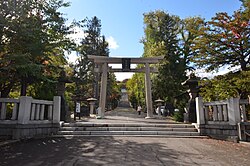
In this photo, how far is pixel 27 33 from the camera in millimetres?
5680

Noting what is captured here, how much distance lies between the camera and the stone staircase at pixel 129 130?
26.1ft

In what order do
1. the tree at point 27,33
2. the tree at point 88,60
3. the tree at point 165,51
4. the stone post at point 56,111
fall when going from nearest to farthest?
1. the tree at point 27,33
2. the stone post at point 56,111
3. the tree at point 165,51
4. the tree at point 88,60

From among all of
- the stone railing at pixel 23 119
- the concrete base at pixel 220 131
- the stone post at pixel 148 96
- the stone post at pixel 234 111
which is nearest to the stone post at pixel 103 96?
the stone post at pixel 148 96

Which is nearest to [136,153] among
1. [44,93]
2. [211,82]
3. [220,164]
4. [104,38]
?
[220,164]

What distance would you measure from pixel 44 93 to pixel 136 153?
289 inches

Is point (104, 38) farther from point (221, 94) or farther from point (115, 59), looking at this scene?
point (221, 94)

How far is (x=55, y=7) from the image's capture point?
7.16 m

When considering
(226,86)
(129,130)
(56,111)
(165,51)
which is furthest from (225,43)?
(165,51)

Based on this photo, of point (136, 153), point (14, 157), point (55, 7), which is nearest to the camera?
point (14, 157)

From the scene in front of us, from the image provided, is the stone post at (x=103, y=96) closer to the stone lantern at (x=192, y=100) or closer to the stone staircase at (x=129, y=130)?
the stone staircase at (x=129, y=130)

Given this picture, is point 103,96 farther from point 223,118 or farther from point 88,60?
point 88,60

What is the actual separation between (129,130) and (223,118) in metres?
4.14

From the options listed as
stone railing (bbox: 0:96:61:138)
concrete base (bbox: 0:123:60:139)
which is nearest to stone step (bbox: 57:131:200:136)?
concrete base (bbox: 0:123:60:139)

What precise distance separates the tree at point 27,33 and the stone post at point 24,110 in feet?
3.88
